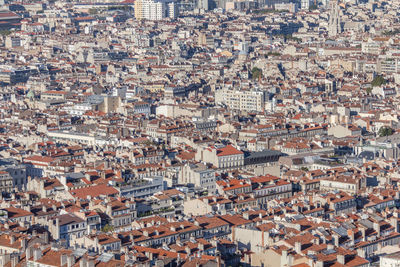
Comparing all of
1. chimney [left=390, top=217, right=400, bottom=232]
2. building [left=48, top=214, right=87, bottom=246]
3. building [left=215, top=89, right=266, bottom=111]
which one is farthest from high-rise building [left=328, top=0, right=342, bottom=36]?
building [left=48, top=214, right=87, bottom=246]

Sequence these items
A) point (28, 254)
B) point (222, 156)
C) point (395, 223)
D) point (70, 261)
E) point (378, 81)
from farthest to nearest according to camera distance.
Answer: point (378, 81) → point (222, 156) → point (395, 223) → point (28, 254) → point (70, 261)

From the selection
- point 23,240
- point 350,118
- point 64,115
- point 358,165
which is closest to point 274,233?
point 23,240

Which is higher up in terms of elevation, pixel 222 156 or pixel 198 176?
pixel 198 176

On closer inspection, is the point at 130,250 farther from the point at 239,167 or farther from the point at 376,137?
the point at 376,137

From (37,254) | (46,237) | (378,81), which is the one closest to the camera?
(37,254)

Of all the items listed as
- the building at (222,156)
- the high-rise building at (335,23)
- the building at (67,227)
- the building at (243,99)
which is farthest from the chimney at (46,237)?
the high-rise building at (335,23)

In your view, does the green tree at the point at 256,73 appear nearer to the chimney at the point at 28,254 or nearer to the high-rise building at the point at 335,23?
the high-rise building at the point at 335,23

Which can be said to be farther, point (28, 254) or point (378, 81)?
point (378, 81)

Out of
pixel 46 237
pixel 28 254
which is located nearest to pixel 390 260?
pixel 28 254

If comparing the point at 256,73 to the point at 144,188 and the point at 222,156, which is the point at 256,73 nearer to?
the point at 222,156
